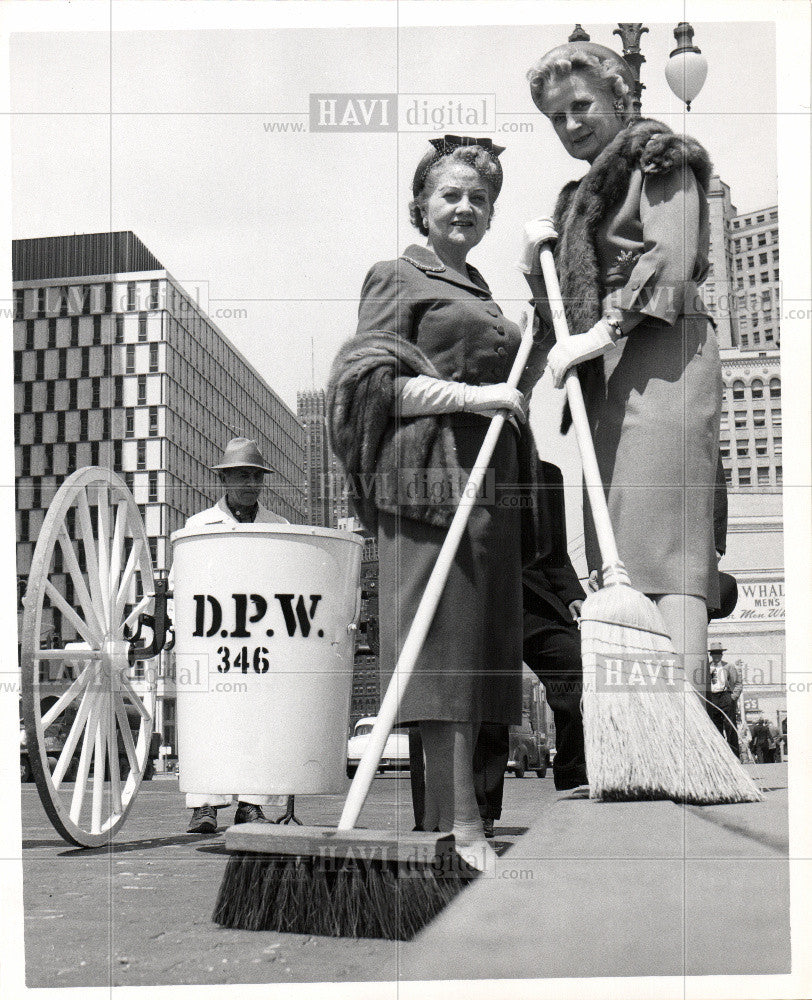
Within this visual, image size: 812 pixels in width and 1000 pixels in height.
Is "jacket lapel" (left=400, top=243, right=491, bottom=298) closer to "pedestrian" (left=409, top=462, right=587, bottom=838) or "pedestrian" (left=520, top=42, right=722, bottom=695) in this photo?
"pedestrian" (left=520, top=42, right=722, bottom=695)

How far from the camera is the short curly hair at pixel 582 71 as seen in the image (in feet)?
14.8

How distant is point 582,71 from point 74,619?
2568 millimetres

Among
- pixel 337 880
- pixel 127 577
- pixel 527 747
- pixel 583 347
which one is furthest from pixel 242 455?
pixel 337 880

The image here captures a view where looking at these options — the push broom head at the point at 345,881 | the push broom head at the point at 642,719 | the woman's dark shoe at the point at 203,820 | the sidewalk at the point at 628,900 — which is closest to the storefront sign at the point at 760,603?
the push broom head at the point at 642,719

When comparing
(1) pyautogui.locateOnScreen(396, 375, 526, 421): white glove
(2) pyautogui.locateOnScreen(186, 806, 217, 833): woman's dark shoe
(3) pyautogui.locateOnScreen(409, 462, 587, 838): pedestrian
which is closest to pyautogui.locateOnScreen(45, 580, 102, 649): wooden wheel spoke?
(2) pyautogui.locateOnScreen(186, 806, 217, 833): woman's dark shoe

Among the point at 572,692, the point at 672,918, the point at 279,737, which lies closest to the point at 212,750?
the point at 279,737

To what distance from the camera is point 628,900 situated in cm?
417

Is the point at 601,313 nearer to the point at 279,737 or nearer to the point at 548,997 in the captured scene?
the point at 279,737

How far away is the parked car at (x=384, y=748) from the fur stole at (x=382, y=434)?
654mm

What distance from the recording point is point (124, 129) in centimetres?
460

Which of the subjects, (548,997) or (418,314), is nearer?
(548,997)

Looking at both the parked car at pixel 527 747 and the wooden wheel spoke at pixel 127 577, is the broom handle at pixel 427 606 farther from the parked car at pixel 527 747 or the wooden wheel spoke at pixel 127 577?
the wooden wheel spoke at pixel 127 577

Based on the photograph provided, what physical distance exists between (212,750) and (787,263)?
249 cm

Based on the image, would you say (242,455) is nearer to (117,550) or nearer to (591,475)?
(117,550)
